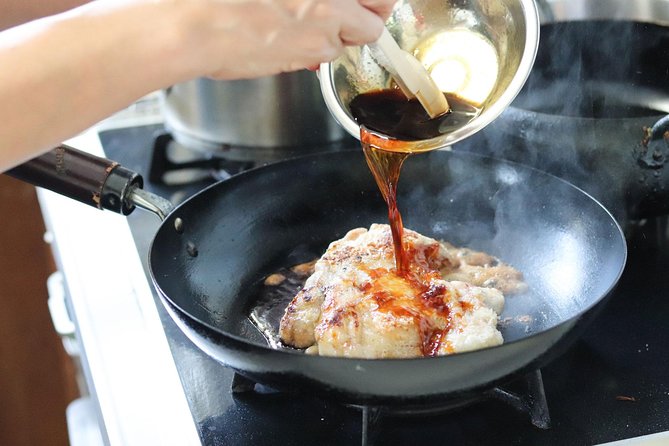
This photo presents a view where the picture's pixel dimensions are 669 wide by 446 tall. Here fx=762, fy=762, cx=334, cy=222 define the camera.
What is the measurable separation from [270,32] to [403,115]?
359mm

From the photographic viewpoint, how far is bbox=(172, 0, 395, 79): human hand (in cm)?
97

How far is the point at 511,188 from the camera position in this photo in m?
1.59

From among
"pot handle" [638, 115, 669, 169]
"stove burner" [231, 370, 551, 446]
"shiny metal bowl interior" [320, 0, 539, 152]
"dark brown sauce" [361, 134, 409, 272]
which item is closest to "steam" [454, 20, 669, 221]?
"pot handle" [638, 115, 669, 169]

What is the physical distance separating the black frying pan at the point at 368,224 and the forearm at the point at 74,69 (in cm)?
31

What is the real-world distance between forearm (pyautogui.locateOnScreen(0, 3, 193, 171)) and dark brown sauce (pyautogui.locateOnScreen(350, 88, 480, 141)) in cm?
43

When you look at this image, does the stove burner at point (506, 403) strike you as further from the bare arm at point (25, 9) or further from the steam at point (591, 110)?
the bare arm at point (25, 9)

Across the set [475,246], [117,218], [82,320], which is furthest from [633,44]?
[82,320]

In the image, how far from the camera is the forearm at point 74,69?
91 centimetres

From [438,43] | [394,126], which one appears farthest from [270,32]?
[438,43]

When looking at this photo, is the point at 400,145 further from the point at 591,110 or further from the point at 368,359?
the point at 591,110

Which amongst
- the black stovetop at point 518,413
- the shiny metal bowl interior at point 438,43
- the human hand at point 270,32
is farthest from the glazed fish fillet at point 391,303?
the human hand at point 270,32

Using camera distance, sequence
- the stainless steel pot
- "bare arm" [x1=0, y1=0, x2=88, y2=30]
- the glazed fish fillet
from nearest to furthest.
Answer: the glazed fish fillet < "bare arm" [x1=0, y1=0, x2=88, y2=30] < the stainless steel pot

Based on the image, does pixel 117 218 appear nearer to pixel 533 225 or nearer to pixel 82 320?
pixel 82 320

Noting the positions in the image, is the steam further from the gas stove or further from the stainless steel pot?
the stainless steel pot
